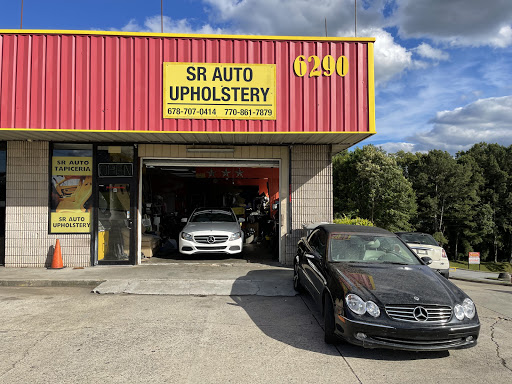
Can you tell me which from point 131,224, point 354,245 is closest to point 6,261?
point 131,224

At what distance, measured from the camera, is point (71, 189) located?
926 centimetres

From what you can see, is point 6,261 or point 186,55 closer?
point 186,55

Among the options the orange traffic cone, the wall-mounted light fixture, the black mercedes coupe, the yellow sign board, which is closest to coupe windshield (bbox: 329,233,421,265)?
the black mercedes coupe

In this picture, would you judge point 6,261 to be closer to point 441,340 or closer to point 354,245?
point 354,245

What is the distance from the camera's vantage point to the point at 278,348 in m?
4.36

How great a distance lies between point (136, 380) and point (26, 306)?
369 cm

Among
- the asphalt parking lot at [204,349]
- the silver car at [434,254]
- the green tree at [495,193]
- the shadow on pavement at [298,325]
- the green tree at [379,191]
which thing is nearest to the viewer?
the asphalt parking lot at [204,349]

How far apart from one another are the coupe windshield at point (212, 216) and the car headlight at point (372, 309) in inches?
292

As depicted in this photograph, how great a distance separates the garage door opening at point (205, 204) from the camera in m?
10.3

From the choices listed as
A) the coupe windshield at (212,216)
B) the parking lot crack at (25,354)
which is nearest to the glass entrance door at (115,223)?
the coupe windshield at (212,216)

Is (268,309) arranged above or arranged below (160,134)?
below

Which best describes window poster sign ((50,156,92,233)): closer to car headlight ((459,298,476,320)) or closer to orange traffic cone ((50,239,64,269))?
orange traffic cone ((50,239,64,269))

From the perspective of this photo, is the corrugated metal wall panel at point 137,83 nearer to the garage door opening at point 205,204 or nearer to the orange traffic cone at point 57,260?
the garage door opening at point 205,204

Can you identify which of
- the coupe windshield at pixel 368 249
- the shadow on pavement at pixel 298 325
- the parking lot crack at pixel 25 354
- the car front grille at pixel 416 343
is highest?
the coupe windshield at pixel 368 249
